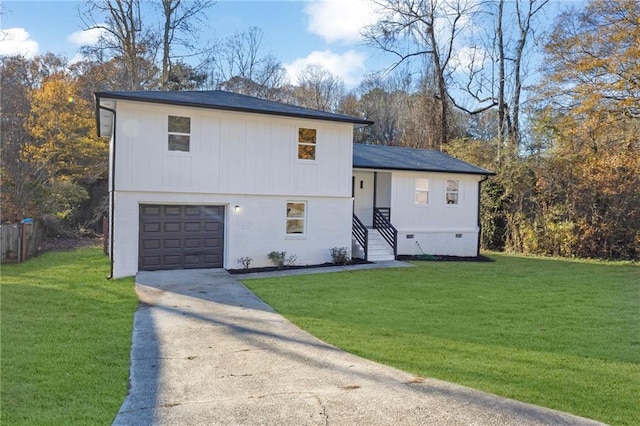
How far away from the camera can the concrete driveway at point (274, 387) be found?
3.91 metres

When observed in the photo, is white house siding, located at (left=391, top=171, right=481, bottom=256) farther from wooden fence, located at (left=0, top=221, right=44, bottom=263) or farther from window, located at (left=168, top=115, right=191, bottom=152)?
wooden fence, located at (left=0, top=221, right=44, bottom=263)

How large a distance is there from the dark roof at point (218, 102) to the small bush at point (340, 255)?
4.27 m

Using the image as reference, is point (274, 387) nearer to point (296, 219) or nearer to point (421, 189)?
point (296, 219)

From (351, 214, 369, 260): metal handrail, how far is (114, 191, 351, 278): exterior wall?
715 mm

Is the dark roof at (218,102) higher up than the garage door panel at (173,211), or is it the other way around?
the dark roof at (218,102)

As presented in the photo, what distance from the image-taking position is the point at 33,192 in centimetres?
1833

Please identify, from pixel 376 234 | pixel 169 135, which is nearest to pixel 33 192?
pixel 169 135

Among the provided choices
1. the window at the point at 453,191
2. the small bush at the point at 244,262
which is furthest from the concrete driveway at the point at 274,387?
the window at the point at 453,191

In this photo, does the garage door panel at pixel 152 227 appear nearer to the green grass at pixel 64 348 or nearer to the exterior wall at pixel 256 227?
the exterior wall at pixel 256 227

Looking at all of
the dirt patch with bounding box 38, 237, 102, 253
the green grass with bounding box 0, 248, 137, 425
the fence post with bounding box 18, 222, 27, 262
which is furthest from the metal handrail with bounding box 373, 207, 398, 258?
the dirt patch with bounding box 38, 237, 102, 253

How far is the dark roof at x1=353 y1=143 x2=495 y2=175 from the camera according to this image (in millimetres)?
17297

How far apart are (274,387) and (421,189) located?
567 inches

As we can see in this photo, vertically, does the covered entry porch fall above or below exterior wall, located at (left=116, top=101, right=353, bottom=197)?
below

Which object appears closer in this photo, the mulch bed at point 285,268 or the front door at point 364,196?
the mulch bed at point 285,268
